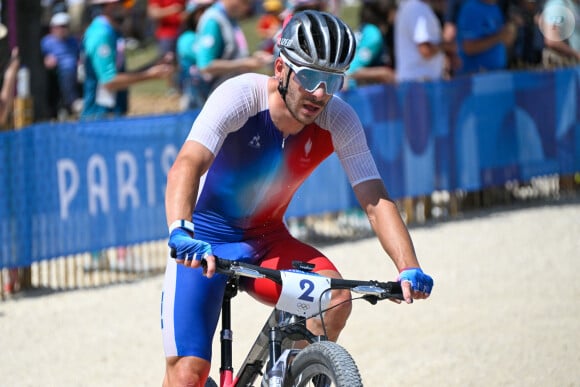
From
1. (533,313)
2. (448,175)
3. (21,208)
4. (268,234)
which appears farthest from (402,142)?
(268,234)

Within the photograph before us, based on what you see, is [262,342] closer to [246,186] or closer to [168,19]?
[246,186]

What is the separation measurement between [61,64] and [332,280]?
10612 mm

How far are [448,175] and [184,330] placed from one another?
8.11 m

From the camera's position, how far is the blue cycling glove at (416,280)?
4.45 metres

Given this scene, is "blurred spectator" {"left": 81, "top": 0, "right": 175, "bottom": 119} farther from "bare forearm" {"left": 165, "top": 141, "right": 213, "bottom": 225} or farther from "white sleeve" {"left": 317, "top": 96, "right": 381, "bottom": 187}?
"bare forearm" {"left": 165, "top": 141, "right": 213, "bottom": 225}

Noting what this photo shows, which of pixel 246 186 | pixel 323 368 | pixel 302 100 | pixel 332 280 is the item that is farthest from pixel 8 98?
pixel 323 368

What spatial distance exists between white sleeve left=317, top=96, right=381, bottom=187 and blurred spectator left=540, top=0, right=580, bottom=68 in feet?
31.4

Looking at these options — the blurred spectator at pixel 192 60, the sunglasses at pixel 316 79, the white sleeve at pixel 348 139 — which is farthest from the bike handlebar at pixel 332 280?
the blurred spectator at pixel 192 60

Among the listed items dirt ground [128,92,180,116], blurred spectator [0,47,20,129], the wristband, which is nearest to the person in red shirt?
dirt ground [128,92,180,116]

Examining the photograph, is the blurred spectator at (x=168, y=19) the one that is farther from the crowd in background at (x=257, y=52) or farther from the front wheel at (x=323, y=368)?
the front wheel at (x=323, y=368)

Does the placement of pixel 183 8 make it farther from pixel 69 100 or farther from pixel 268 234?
pixel 268 234

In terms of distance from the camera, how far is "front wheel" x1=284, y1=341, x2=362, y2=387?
13.1ft

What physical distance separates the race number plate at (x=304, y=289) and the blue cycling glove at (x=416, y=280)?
13.0 inches

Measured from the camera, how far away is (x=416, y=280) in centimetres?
445
